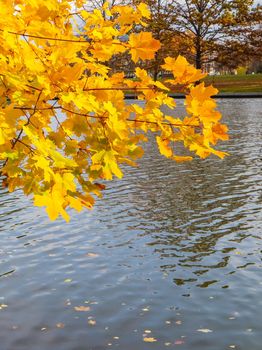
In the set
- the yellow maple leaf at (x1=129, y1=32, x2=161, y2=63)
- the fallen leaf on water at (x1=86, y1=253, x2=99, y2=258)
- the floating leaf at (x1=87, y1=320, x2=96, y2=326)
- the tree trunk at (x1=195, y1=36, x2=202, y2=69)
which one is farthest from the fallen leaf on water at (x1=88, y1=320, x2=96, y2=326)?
the tree trunk at (x1=195, y1=36, x2=202, y2=69)

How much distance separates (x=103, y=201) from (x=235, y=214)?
291 centimetres

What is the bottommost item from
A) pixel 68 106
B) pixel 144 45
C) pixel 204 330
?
pixel 204 330

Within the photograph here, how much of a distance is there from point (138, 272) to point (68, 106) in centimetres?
448

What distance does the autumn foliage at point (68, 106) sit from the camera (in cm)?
288

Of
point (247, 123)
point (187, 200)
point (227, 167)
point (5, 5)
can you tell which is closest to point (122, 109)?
point (5, 5)

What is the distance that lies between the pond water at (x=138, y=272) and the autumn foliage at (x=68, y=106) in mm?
2871

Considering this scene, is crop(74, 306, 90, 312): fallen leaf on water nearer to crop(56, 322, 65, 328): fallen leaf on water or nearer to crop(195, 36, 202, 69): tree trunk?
crop(56, 322, 65, 328): fallen leaf on water

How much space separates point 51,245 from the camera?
29.4 feet

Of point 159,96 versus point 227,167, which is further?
point 227,167

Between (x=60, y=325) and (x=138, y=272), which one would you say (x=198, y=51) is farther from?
(x=60, y=325)

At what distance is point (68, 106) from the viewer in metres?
3.49

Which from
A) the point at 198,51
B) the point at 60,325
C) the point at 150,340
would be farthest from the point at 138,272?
the point at 198,51

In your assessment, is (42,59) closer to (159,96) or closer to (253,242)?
(159,96)

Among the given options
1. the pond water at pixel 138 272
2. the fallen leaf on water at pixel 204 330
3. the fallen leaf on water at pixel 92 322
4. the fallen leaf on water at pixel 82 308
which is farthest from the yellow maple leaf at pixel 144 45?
the fallen leaf on water at pixel 82 308
